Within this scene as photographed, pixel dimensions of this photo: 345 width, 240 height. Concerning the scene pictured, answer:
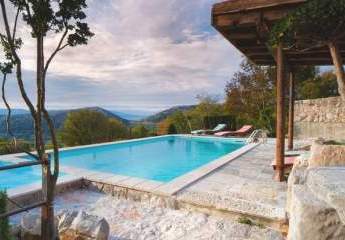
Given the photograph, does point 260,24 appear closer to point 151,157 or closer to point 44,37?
point 44,37

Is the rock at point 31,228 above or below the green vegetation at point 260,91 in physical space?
below

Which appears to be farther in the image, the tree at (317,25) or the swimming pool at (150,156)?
the swimming pool at (150,156)

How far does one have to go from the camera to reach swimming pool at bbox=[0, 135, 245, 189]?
9.30m

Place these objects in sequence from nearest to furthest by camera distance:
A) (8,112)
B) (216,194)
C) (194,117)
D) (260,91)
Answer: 1. (8,112)
2. (216,194)
3. (260,91)
4. (194,117)

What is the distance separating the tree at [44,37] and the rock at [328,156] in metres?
3.55

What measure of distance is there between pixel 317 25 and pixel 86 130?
21651 mm

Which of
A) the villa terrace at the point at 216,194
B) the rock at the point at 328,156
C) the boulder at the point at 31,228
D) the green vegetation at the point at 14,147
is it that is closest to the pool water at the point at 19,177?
the green vegetation at the point at 14,147

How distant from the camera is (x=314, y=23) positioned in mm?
3980

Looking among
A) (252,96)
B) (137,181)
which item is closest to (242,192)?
(137,181)

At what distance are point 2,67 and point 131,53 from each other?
13.2 meters

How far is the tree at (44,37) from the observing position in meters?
2.98

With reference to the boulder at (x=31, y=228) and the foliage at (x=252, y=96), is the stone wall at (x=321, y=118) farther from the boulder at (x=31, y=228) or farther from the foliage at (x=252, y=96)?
the boulder at (x=31, y=228)

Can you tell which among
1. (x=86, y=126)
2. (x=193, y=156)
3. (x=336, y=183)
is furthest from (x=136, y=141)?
(x=336, y=183)

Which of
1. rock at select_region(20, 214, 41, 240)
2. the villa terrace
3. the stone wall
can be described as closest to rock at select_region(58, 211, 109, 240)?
rock at select_region(20, 214, 41, 240)
